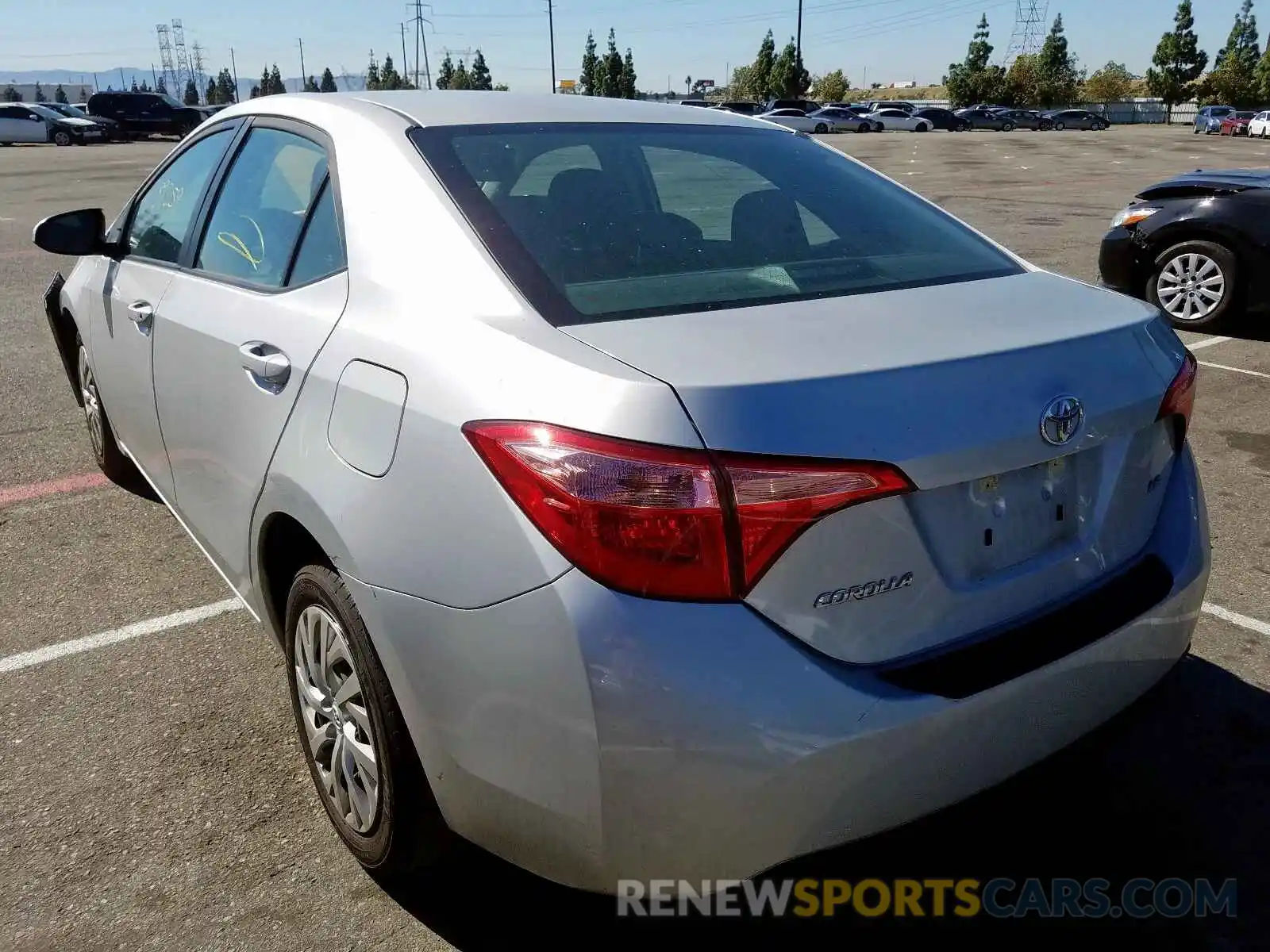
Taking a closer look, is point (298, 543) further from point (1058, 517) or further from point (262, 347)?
point (1058, 517)

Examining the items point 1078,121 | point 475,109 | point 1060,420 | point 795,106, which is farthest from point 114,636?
point 1078,121

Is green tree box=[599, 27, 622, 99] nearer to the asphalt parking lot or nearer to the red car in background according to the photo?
the red car in background

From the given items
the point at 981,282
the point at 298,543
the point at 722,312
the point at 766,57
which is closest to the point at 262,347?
the point at 298,543

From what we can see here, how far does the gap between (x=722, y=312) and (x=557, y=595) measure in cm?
70

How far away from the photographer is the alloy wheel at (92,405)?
4641 mm

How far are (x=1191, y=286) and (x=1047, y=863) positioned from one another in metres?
6.64

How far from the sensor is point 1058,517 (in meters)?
2.08

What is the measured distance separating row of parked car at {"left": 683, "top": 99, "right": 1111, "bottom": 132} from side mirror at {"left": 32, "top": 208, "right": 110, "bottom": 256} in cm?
4849

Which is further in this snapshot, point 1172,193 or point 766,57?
point 766,57

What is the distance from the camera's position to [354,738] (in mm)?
2367

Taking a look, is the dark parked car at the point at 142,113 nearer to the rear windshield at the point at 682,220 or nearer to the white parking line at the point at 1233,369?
the white parking line at the point at 1233,369

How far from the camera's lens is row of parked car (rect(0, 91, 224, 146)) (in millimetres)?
43250

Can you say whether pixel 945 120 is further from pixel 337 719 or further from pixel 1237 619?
pixel 337 719

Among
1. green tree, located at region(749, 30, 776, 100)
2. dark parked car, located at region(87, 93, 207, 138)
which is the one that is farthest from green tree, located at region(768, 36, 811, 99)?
dark parked car, located at region(87, 93, 207, 138)
